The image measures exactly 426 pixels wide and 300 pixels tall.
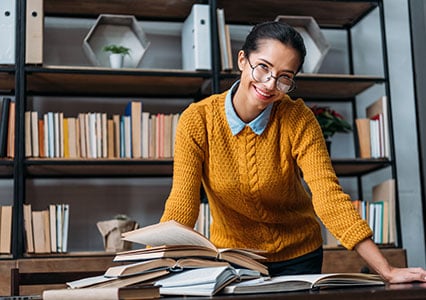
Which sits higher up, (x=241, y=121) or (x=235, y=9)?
(x=235, y=9)

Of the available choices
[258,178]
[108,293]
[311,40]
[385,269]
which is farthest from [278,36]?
[311,40]

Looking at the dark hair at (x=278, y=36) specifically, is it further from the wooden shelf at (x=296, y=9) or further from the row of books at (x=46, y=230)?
the wooden shelf at (x=296, y=9)

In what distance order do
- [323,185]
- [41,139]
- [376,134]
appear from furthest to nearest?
[376,134], [41,139], [323,185]

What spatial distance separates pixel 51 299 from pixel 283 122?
87cm

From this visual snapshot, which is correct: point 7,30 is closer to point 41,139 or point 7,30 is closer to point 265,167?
point 41,139

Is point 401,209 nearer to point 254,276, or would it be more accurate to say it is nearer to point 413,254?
point 413,254

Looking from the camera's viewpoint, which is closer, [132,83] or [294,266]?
[294,266]

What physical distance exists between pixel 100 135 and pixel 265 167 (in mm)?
1369

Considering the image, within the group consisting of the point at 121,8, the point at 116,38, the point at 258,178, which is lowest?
the point at 258,178

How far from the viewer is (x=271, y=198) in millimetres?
1670

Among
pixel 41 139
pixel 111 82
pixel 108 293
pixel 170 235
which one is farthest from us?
pixel 111 82

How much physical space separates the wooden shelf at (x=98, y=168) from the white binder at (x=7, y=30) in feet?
1.54

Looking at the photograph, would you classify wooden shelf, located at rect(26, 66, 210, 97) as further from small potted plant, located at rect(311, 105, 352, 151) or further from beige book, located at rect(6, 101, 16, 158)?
small potted plant, located at rect(311, 105, 352, 151)

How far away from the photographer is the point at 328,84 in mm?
3182
